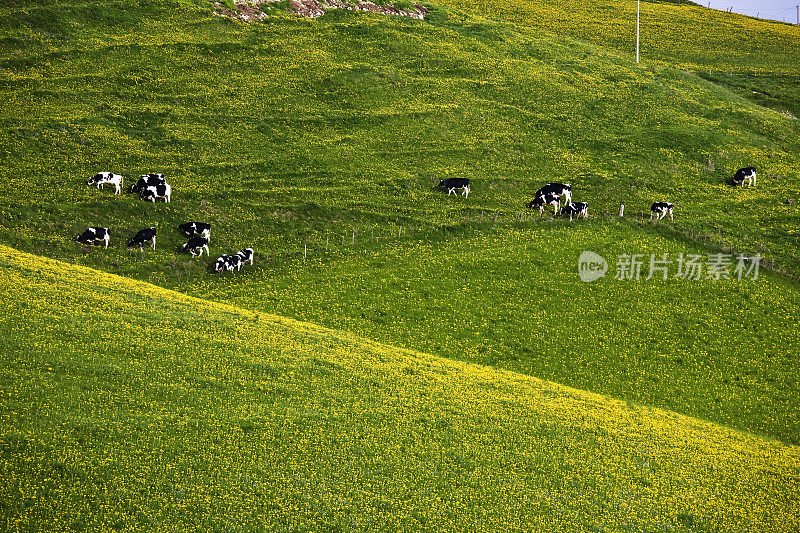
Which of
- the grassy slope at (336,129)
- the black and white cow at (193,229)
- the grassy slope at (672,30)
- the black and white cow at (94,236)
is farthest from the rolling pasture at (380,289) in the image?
the grassy slope at (672,30)

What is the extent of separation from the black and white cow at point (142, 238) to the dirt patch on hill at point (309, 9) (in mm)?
49157

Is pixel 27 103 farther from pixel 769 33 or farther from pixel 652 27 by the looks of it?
pixel 769 33

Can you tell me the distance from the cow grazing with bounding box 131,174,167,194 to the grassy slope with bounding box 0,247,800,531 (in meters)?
16.1

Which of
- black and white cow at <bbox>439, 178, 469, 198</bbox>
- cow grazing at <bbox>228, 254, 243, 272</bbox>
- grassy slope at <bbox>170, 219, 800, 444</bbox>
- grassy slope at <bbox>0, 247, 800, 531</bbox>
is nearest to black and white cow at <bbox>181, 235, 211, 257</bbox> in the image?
cow grazing at <bbox>228, 254, 243, 272</bbox>

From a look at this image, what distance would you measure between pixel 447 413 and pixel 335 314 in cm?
1431

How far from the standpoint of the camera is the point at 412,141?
2621 inches

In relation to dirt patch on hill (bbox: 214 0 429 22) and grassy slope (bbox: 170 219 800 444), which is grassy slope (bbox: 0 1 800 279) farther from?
grassy slope (bbox: 170 219 800 444)

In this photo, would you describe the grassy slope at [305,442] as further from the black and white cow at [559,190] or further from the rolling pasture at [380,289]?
the black and white cow at [559,190]

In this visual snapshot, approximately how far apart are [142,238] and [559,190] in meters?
35.1

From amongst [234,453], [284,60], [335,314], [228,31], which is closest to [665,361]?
[335,314]

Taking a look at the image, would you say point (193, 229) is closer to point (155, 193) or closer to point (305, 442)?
point (155, 193)

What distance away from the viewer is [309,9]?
91.7 metres

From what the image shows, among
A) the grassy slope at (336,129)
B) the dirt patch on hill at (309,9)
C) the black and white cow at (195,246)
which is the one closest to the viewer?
the black and white cow at (195,246)

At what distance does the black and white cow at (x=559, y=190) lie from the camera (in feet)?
191
